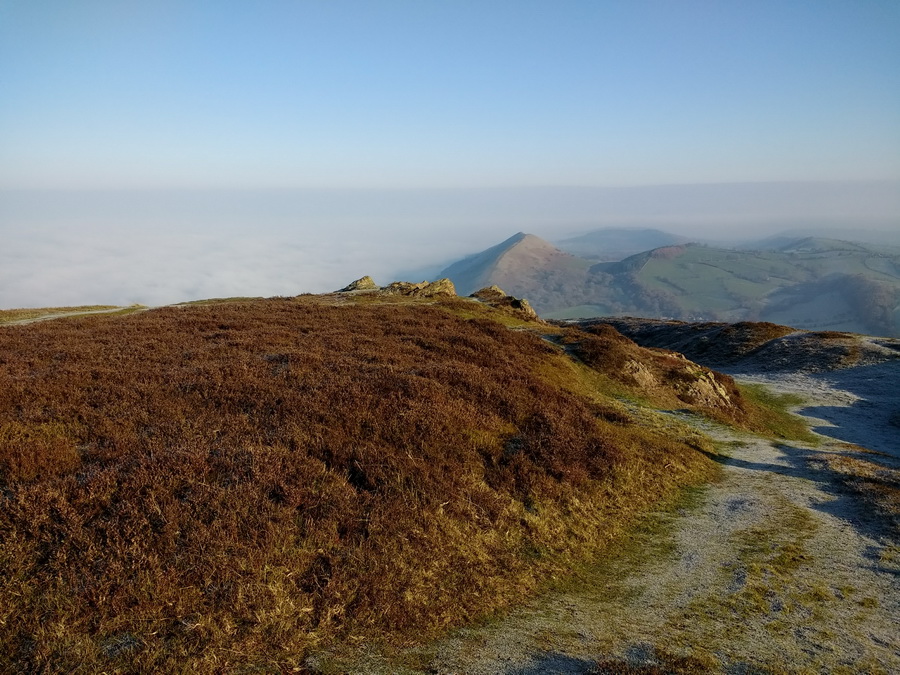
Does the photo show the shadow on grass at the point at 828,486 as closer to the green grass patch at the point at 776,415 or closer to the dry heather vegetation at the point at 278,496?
the dry heather vegetation at the point at 278,496

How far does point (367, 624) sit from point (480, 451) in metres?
6.77

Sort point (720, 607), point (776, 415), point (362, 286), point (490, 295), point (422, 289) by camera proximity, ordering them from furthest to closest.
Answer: point (362, 286)
point (490, 295)
point (422, 289)
point (776, 415)
point (720, 607)

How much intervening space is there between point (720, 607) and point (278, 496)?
9.73m

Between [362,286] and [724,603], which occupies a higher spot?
[362,286]

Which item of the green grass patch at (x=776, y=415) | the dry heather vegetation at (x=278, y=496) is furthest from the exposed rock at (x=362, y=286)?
the green grass patch at (x=776, y=415)

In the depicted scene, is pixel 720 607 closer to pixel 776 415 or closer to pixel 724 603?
pixel 724 603

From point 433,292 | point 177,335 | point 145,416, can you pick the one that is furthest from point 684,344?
point 145,416

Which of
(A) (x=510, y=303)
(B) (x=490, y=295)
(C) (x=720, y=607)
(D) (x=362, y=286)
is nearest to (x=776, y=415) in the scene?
(A) (x=510, y=303)

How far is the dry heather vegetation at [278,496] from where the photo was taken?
24.3 feet

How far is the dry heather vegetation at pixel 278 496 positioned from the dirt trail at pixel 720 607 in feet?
2.50

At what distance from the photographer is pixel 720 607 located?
9.80 meters

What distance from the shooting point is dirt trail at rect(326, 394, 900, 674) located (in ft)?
26.1

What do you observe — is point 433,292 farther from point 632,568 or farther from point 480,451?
point 632,568

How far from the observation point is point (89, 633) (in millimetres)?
6992
